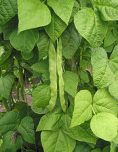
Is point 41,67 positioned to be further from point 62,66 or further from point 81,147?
point 81,147

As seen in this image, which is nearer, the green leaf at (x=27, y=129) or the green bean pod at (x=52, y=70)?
the green bean pod at (x=52, y=70)

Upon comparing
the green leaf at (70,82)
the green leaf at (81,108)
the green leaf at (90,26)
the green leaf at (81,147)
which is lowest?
the green leaf at (81,147)

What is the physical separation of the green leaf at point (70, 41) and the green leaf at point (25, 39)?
0.38 ft

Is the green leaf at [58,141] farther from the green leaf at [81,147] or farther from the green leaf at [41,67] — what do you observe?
the green leaf at [41,67]

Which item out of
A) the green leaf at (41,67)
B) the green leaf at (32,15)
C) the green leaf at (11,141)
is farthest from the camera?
the green leaf at (11,141)

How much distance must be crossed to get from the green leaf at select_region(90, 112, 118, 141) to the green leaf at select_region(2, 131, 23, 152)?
1.50ft

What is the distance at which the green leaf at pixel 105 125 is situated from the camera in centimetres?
121

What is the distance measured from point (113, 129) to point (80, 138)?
20 centimetres

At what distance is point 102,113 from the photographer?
1.28 meters

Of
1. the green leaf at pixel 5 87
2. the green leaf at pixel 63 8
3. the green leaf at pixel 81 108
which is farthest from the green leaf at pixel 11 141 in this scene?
the green leaf at pixel 63 8

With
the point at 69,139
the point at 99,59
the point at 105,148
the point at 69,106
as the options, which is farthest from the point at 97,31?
the point at 105,148

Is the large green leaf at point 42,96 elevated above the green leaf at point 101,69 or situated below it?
below

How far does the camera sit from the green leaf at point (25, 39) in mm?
1206

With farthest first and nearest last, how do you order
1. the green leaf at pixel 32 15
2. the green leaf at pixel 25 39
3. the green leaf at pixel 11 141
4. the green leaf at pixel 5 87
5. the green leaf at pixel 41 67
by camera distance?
1. the green leaf at pixel 11 141
2. the green leaf at pixel 5 87
3. the green leaf at pixel 41 67
4. the green leaf at pixel 25 39
5. the green leaf at pixel 32 15
